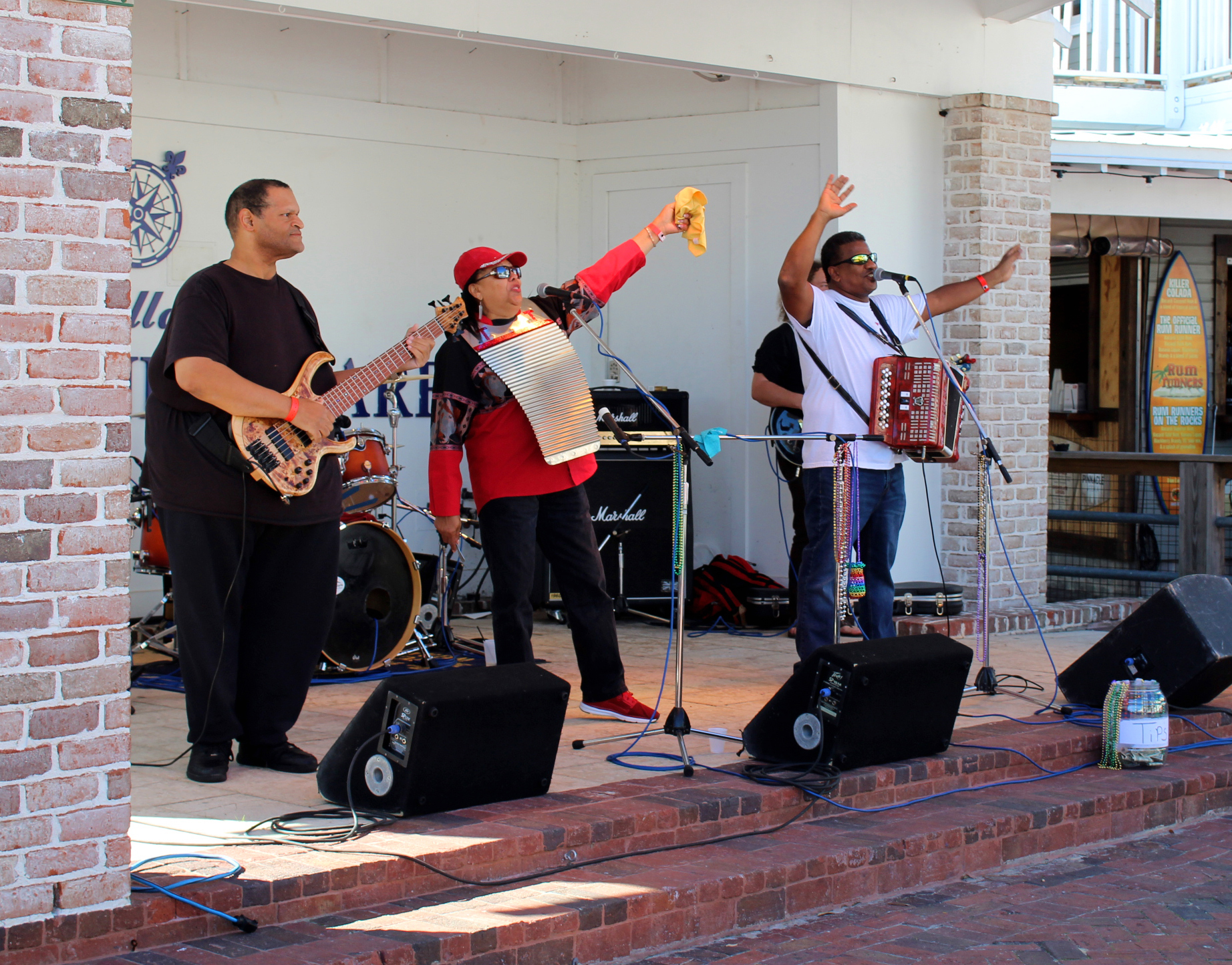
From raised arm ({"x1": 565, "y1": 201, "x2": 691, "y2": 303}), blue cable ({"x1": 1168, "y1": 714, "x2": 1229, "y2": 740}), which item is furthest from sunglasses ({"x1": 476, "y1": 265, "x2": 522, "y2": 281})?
blue cable ({"x1": 1168, "y1": 714, "x2": 1229, "y2": 740})

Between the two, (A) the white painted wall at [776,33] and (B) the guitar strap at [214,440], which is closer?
(B) the guitar strap at [214,440]

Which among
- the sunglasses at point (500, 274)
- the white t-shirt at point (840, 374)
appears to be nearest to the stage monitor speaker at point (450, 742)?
the sunglasses at point (500, 274)

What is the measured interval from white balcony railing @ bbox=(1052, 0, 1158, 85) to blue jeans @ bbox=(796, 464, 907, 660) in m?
8.62

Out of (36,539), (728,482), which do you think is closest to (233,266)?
(36,539)

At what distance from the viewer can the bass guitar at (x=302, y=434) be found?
4.24m

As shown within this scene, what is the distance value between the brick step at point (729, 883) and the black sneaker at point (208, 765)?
1.07 metres

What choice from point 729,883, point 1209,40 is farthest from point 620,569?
point 1209,40

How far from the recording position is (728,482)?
877 cm

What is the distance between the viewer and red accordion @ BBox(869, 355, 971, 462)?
529cm

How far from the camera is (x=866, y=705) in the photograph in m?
4.57

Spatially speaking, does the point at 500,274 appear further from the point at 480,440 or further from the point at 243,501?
the point at 243,501

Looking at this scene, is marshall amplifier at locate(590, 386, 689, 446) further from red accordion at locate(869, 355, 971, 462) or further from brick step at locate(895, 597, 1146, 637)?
red accordion at locate(869, 355, 971, 462)

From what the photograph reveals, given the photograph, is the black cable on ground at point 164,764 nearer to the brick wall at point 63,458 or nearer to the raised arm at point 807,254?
the brick wall at point 63,458

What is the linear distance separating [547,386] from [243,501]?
1.23 metres
